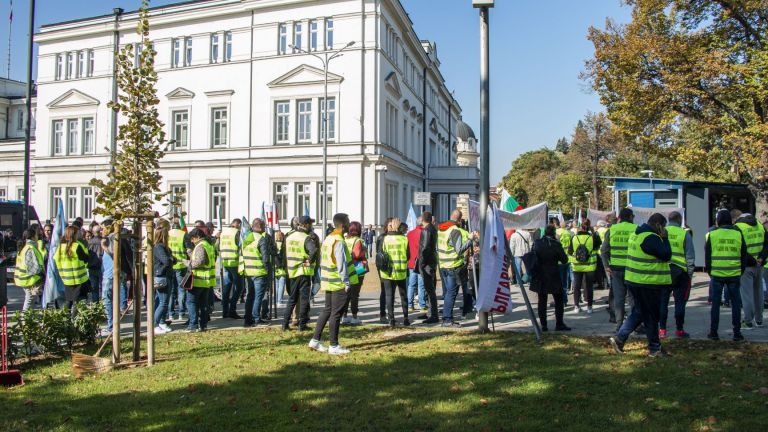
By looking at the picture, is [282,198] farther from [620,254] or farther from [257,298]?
[620,254]

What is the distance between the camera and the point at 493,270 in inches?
373

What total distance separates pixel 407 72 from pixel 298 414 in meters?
39.3

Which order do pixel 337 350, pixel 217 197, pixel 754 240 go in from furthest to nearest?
1. pixel 217 197
2. pixel 754 240
3. pixel 337 350

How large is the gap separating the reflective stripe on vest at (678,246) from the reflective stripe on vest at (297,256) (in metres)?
5.51

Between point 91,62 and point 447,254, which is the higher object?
point 91,62

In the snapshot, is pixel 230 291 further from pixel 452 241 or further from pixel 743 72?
pixel 743 72

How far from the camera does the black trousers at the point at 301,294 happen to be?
991 centimetres

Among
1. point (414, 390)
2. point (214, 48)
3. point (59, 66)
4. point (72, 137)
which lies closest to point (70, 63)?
point (59, 66)

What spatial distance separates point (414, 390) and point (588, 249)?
250 inches

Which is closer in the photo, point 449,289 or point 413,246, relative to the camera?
point 449,289

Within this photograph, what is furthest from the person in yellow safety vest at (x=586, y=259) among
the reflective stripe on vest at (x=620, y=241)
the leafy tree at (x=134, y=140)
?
the leafy tree at (x=134, y=140)

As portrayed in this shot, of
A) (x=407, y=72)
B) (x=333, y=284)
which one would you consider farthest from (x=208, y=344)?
(x=407, y=72)

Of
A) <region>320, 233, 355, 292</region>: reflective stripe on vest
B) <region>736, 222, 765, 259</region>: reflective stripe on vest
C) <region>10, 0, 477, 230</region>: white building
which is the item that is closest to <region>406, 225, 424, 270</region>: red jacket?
<region>320, 233, 355, 292</region>: reflective stripe on vest

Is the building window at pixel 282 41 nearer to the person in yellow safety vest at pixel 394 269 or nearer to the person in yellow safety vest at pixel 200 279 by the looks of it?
the person in yellow safety vest at pixel 200 279
